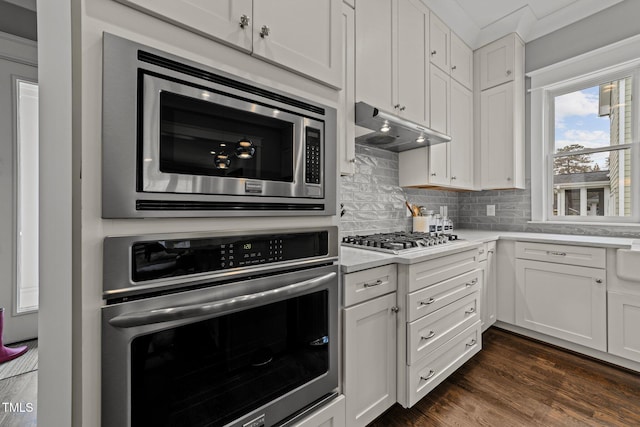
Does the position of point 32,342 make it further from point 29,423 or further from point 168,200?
point 168,200

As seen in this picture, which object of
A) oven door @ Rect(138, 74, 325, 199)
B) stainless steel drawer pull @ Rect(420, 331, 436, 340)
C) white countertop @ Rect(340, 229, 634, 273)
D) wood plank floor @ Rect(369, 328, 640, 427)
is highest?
oven door @ Rect(138, 74, 325, 199)

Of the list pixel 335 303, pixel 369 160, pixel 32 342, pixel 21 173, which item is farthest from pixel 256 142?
pixel 32 342

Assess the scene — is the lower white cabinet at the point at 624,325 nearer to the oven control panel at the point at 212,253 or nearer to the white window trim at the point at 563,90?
the white window trim at the point at 563,90

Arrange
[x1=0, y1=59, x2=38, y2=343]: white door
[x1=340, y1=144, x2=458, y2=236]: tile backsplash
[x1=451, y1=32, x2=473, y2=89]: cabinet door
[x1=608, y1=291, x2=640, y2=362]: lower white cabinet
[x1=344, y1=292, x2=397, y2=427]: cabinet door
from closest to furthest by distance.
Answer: [x1=344, y1=292, x2=397, y2=427]: cabinet door
[x1=608, y1=291, x2=640, y2=362]: lower white cabinet
[x1=340, y1=144, x2=458, y2=236]: tile backsplash
[x1=0, y1=59, x2=38, y2=343]: white door
[x1=451, y1=32, x2=473, y2=89]: cabinet door

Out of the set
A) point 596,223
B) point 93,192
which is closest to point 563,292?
point 596,223

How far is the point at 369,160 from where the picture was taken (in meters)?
2.31

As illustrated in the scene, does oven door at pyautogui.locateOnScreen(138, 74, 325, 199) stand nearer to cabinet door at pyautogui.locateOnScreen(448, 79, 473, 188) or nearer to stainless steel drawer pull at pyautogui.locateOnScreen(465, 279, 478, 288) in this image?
stainless steel drawer pull at pyautogui.locateOnScreen(465, 279, 478, 288)

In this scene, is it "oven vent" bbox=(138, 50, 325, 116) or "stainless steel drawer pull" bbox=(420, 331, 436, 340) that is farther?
"stainless steel drawer pull" bbox=(420, 331, 436, 340)

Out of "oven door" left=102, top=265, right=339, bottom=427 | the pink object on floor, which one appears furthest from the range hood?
the pink object on floor

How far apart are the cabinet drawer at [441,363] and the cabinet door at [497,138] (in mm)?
1554

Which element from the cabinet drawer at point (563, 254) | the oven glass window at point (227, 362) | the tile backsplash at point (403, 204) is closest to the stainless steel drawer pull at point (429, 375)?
the oven glass window at point (227, 362)

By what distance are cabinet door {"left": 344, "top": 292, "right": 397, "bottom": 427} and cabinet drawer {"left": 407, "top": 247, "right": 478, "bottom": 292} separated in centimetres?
15

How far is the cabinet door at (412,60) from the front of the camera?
2.04 meters

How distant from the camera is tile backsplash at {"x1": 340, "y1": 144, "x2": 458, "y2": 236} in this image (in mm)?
2150
